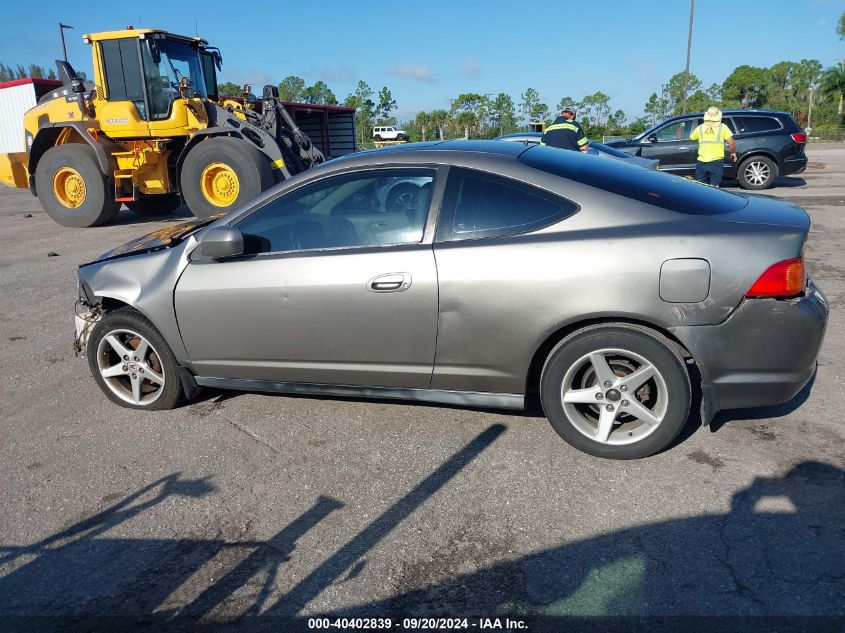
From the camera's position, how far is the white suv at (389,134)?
144 feet

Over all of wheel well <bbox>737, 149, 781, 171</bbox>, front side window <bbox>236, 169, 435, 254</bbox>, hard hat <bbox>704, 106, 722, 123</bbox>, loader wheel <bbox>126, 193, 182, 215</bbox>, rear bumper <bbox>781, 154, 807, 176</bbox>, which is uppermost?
hard hat <bbox>704, 106, 722, 123</bbox>

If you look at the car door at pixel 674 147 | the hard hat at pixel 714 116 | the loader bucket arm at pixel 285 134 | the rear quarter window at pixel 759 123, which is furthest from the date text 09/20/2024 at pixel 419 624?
the rear quarter window at pixel 759 123

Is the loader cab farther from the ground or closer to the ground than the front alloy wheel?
farther from the ground

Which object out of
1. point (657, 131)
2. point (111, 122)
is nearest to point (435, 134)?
point (657, 131)

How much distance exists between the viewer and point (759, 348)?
3098 millimetres

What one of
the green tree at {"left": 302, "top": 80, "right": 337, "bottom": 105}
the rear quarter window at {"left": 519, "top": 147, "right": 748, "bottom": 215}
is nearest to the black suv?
the rear quarter window at {"left": 519, "top": 147, "right": 748, "bottom": 215}

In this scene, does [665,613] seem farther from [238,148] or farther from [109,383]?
[238,148]

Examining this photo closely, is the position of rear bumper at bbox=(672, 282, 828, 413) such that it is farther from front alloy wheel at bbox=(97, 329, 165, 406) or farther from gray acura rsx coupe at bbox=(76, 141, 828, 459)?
front alloy wheel at bbox=(97, 329, 165, 406)

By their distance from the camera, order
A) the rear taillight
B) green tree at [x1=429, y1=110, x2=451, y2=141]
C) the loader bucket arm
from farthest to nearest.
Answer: green tree at [x1=429, y1=110, x2=451, y2=141], the loader bucket arm, the rear taillight

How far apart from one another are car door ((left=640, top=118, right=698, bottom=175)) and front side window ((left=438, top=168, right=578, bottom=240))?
1238cm

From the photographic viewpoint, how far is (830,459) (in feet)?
10.7

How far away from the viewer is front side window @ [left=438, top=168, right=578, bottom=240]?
3371mm

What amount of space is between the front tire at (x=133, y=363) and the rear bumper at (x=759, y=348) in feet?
9.81

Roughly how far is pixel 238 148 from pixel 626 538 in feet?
32.2
